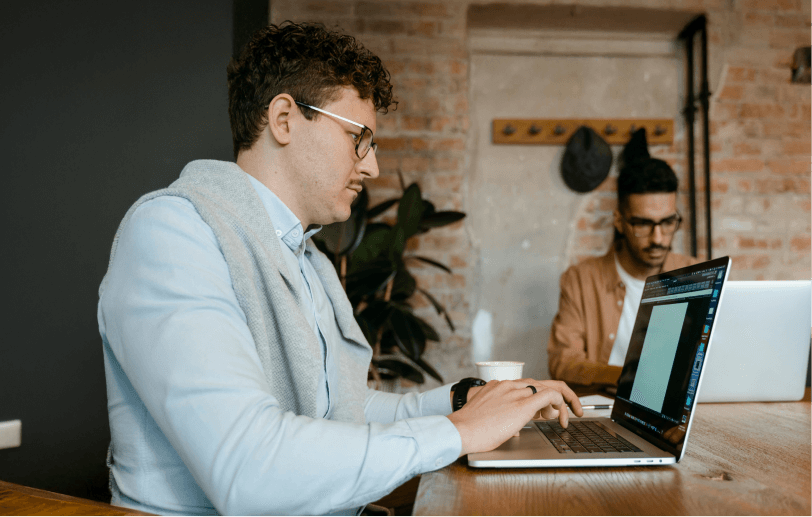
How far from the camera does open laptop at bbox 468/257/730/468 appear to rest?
793 mm

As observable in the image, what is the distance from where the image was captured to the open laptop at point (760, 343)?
1.29 m

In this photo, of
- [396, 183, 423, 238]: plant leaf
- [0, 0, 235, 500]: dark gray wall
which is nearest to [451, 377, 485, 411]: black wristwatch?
[0, 0, 235, 500]: dark gray wall

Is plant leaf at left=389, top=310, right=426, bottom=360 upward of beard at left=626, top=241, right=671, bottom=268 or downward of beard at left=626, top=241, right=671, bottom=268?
downward

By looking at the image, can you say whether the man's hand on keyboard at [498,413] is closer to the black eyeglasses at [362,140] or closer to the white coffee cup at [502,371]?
the white coffee cup at [502,371]

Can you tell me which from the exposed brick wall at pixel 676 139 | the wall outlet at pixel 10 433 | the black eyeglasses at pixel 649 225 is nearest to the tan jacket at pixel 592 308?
the black eyeglasses at pixel 649 225

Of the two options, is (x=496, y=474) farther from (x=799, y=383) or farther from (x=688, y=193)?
(x=688, y=193)

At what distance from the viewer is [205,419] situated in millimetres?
667

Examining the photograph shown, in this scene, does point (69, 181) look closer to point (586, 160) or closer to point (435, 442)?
point (435, 442)

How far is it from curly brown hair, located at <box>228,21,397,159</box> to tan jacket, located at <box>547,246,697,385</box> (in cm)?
165

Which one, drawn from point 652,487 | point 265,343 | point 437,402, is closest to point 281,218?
point 265,343

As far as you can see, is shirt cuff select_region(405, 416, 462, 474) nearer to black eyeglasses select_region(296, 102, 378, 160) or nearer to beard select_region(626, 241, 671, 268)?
black eyeglasses select_region(296, 102, 378, 160)

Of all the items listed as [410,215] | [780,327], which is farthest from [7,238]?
[780,327]

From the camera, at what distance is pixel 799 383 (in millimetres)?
1367

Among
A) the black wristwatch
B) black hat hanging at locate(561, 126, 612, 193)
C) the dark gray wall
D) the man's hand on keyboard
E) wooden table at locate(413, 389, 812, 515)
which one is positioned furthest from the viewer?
black hat hanging at locate(561, 126, 612, 193)
